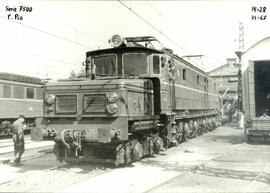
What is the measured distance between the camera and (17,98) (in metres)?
23.2

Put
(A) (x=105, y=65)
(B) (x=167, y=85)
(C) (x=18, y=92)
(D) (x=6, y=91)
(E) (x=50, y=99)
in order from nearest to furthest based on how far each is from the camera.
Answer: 1. (E) (x=50, y=99)
2. (A) (x=105, y=65)
3. (B) (x=167, y=85)
4. (D) (x=6, y=91)
5. (C) (x=18, y=92)

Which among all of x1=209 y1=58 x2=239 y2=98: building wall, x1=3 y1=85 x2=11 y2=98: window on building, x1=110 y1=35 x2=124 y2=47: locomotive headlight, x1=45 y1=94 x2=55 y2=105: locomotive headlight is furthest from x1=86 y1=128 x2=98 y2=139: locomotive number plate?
x1=209 y1=58 x2=239 y2=98: building wall

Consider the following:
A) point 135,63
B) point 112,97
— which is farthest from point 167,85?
point 112,97

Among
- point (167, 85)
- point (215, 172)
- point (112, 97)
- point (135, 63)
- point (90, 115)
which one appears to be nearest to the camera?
point (215, 172)

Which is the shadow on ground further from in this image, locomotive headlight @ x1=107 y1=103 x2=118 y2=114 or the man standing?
the man standing

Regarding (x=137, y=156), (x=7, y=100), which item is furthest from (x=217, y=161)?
(x=7, y=100)

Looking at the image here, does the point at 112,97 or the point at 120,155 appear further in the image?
the point at 120,155

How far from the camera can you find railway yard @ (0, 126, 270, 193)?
816cm

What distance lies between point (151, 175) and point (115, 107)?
1948 millimetres

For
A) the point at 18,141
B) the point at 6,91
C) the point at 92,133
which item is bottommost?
the point at 18,141

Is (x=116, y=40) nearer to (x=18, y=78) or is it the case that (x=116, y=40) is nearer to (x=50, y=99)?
(x=50, y=99)

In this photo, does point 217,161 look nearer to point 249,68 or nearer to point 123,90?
point 123,90

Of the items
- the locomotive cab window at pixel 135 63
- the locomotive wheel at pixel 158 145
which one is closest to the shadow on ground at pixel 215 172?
the locomotive wheel at pixel 158 145

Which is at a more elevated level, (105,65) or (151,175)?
(105,65)
